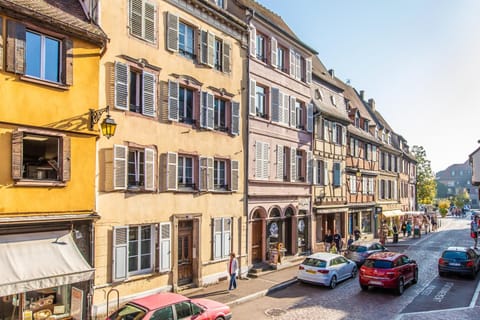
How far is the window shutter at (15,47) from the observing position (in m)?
11.2

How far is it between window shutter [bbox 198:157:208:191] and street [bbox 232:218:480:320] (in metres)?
5.35

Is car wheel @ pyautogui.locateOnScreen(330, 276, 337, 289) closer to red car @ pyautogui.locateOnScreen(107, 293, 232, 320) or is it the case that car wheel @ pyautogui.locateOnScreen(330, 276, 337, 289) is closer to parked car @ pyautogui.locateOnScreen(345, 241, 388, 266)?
parked car @ pyautogui.locateOnScreen(345, 241, 388, 266)

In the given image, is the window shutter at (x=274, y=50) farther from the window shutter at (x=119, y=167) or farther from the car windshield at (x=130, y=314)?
the car windshield at (x=130, y=314)

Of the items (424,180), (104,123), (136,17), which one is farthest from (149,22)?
(424,180)

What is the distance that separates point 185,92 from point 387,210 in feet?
104

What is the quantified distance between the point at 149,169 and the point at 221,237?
5.59m

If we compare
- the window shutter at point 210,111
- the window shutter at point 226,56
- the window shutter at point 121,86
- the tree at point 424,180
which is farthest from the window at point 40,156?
the tree at point 424,180

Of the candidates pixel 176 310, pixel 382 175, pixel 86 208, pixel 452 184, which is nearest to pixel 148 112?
pixel 86 208

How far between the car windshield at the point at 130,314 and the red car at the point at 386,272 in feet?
38.3

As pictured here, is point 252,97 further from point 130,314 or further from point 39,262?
point 130,314

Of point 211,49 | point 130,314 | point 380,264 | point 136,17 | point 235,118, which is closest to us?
point 130,314

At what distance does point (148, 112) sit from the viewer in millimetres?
15672

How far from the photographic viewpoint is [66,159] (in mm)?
12461

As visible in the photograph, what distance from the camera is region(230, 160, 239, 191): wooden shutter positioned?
1994 centimetres
